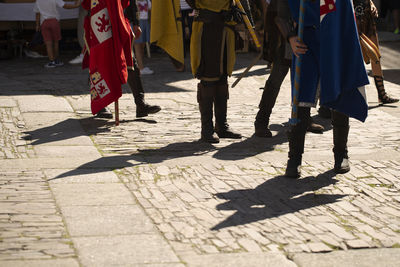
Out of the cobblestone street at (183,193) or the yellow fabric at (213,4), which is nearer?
the cobblestone street at (183,193)

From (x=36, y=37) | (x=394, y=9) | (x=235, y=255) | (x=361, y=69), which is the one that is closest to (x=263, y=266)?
(x=235, y=255)

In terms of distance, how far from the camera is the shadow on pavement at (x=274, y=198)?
5.25 m

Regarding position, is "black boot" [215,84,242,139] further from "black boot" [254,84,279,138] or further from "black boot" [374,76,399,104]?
"black boot" [374,76,399,104]

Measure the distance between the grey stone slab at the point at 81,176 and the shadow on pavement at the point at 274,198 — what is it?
926mm

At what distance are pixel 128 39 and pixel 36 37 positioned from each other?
6.32 meters

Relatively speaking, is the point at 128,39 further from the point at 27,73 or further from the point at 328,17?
the point at 27,73

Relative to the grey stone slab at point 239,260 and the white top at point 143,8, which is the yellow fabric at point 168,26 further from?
the white top at point 143,8

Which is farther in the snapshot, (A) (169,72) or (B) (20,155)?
(A) (169,72)

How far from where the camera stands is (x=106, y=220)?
16.5ft

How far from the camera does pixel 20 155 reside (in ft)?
22.2

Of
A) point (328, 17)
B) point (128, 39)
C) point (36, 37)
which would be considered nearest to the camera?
point (328, 17)

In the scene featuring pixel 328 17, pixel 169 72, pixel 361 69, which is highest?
pixel 328 17

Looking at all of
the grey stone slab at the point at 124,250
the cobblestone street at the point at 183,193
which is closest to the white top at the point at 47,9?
the cobblestone street at the point at 183,193

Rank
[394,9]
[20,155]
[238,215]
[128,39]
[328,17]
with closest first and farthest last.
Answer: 1. [238,215]
2. [328,17]
3. [20,155]
4. [128,39]
5. [394,9]
